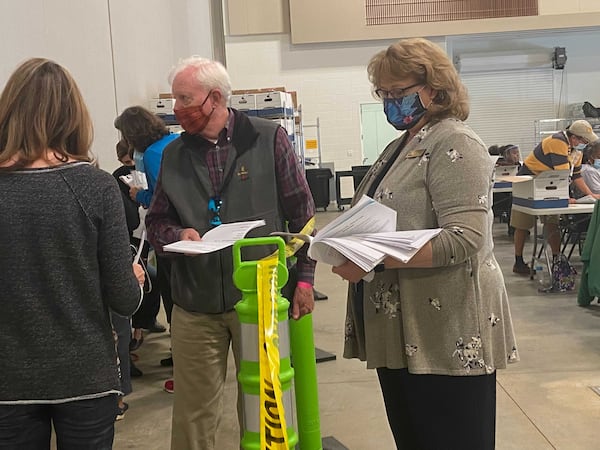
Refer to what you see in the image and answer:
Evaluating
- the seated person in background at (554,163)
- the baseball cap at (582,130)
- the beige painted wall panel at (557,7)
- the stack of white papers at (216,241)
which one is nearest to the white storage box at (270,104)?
the seated person in background at (554,163)

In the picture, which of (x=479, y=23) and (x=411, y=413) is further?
(x=479, y=23)

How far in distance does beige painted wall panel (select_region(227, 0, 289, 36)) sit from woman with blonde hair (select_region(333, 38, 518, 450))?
12.2 metres

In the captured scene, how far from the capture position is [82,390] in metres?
1.52

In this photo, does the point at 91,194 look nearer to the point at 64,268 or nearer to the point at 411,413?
the point at 64,268

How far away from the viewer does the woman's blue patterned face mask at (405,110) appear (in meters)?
1.70

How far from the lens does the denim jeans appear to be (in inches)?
60.0

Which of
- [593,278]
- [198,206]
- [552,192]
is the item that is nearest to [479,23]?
[552,192]

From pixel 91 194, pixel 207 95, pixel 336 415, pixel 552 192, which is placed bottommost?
pixel 336 415

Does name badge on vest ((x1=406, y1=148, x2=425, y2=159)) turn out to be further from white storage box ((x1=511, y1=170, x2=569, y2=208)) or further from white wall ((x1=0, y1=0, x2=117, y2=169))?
white storage box ((x1=511, y1=170, x2=569, y2=208))

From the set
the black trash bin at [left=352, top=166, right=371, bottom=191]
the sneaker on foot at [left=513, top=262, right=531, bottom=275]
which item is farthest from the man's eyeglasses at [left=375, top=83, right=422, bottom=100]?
the black trash bin at [left=352, top=166, right=371, bottom=191]

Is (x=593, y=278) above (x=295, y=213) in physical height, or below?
below

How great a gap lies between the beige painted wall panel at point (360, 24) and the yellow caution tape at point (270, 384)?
41.1 feet

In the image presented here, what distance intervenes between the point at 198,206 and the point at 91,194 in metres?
0.65

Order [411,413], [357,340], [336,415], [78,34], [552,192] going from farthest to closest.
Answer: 1. [552,192]
2. [78,34]
3. [336,415]
4. [357,340]
5. [411,413]
